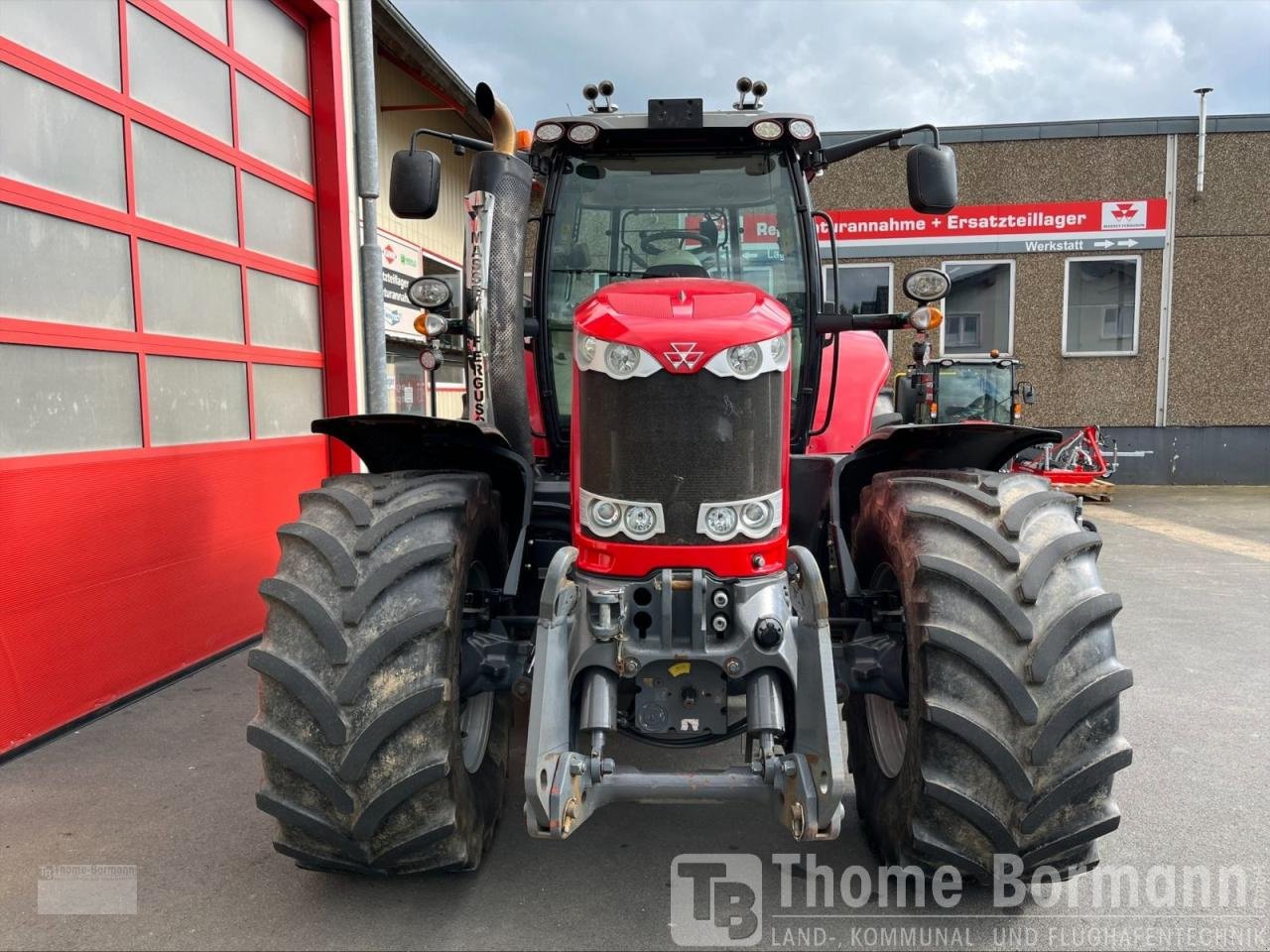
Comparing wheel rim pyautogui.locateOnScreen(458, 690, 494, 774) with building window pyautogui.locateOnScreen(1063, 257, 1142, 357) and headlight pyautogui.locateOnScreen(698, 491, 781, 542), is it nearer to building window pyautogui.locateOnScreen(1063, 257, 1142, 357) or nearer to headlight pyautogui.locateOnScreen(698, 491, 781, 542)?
headlight pyautogui.locateOnScreen(698, 491, 781, 542)

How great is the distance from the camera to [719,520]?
243 centimetres

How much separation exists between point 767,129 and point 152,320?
3502 mm

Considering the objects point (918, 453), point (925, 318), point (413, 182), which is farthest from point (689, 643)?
point (413, 182)

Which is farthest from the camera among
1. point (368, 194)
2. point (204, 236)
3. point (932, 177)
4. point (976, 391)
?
point (976, 391)

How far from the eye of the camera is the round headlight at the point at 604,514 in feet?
8.09

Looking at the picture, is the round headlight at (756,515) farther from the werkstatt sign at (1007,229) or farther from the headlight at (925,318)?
the werkstatt sign at (1007,229)

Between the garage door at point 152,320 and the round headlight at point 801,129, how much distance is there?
333 cm

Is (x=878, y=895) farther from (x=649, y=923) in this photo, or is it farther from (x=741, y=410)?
(x=741, y=410)

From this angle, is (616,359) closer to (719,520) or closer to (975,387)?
(719,520)

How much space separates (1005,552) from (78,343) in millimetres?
4190

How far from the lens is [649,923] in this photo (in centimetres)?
252

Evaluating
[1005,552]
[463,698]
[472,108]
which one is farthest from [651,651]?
[472,108]

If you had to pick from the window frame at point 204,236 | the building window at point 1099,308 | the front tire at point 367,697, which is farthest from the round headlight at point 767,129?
the building window at point 1099,308

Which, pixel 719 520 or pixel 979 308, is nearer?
pixel 719 520
